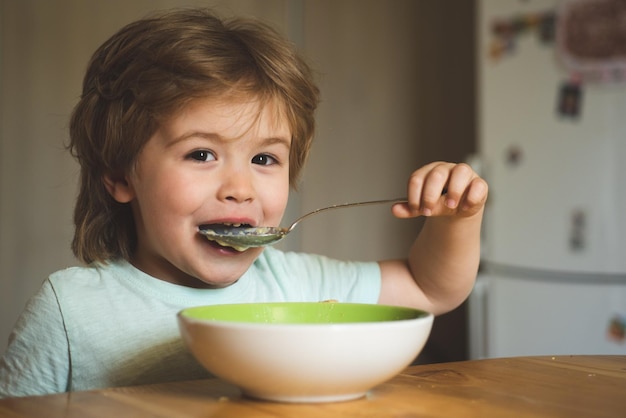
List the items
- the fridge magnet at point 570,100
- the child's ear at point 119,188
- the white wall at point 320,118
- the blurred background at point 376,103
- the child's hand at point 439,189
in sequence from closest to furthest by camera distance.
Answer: the child's hand at point 439,189 → the child's ear at point 119,188 → the fridge magnet at point 570,100 → the white wall at point 320,118 → the blurred background at point 376,103

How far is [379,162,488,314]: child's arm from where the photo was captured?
912 mm

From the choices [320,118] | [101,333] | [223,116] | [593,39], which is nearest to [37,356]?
[101,333]

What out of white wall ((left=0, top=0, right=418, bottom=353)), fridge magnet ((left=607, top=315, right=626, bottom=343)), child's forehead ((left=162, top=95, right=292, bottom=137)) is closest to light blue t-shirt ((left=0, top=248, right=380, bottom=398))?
child's forehead ((left=162, top=95, right=292, bottom=137))

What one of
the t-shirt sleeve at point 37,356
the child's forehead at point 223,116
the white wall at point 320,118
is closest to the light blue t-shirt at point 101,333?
the t-shirt sleeve at point 37,356

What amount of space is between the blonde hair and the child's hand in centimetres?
29

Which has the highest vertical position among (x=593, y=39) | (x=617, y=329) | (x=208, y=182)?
(x=593, y=39)

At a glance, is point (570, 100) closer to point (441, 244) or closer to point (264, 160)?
point (441, 244)

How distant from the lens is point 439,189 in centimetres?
90

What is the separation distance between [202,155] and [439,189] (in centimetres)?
34

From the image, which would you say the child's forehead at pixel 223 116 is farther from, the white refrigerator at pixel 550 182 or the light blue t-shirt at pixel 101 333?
the white refrigerator at pixel 550 182

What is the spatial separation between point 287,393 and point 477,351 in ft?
7.72

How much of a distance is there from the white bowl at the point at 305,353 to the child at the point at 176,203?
0.99ft

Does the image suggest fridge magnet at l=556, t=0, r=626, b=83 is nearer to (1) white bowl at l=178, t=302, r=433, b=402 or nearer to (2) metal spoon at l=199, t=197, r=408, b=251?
(2) metal spoon at l=199, t=197, r=408, b=251

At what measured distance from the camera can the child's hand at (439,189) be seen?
0.90 metres
